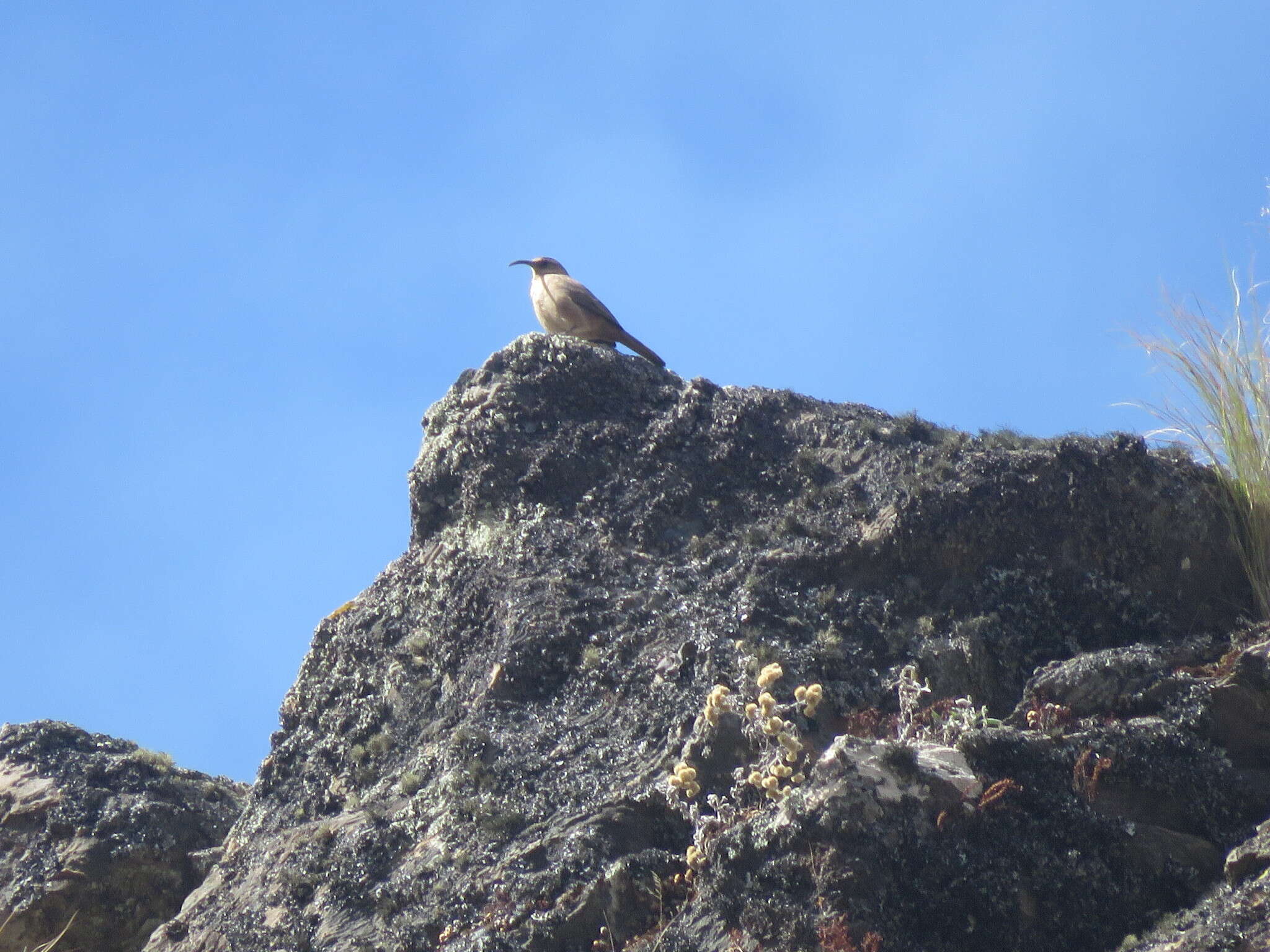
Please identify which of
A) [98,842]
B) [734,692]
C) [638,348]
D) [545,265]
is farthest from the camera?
[545,265]

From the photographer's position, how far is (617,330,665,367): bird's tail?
8.98m

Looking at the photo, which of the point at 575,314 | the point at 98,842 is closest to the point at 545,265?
the point at 575,314

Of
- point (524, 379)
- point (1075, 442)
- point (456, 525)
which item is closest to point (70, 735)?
point (456, 525)

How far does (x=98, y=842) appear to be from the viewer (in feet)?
22.7

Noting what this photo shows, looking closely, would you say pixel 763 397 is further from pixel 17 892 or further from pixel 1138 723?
pixel 17 892

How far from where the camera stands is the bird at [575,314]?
384 inches

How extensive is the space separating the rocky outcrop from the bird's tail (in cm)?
409

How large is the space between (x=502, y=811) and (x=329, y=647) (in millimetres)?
2102

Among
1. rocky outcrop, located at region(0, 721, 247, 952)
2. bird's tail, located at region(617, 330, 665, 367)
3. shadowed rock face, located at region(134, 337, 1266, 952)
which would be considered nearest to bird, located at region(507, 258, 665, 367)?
bird's tail, located at region(617, 330, 665, 367)

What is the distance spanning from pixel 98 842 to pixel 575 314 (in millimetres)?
5108

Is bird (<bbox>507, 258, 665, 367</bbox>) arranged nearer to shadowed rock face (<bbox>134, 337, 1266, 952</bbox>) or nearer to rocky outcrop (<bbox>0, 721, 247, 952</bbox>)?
shadowed rock face (<bbox>134, 337, 1266, 952</bbox>)

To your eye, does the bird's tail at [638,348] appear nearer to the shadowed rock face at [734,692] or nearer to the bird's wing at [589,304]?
the bird's wing at [589,304]

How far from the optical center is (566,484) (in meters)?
6.80

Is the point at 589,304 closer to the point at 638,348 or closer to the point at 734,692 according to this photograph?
the point at 638,348
